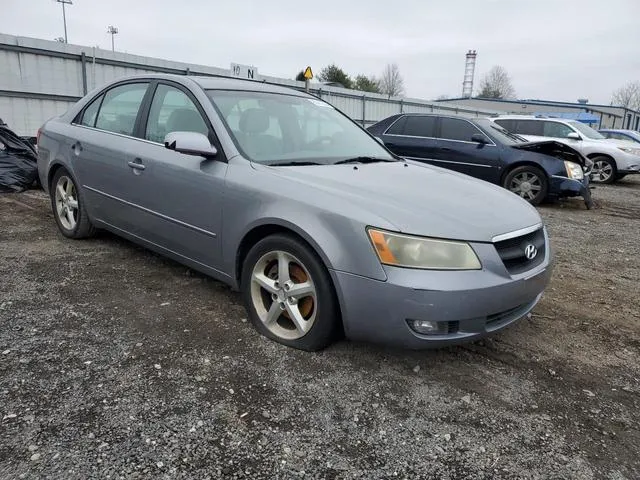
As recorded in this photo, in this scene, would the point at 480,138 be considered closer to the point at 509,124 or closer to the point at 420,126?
the point at 420,126

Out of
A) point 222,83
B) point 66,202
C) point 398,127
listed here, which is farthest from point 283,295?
point 398,127

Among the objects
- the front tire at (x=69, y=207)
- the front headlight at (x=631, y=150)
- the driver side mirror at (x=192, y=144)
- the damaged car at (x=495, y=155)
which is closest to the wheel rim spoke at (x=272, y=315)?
the driver side mirror at (x=192, y=144)

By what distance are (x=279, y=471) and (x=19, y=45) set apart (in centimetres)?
974

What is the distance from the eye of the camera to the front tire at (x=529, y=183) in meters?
8.27

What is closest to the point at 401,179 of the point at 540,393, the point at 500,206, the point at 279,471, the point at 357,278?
the point at 500,206

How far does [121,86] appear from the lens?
171 inches

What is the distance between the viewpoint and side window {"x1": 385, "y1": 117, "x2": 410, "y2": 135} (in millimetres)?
9516

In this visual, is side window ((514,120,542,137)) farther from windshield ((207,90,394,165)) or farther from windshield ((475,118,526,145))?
windshield ((207,90,394,165))

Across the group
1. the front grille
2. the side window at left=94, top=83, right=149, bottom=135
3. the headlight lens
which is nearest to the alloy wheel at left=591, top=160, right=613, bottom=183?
the headlight lens

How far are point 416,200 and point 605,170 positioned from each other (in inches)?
475

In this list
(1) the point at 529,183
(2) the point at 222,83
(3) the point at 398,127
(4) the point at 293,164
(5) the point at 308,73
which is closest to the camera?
(4) the point at 293,164

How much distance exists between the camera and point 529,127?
43.3ft

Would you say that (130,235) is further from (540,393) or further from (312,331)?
Result: (540,393)

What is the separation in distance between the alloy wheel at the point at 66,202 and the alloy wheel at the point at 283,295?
8.38 feet
